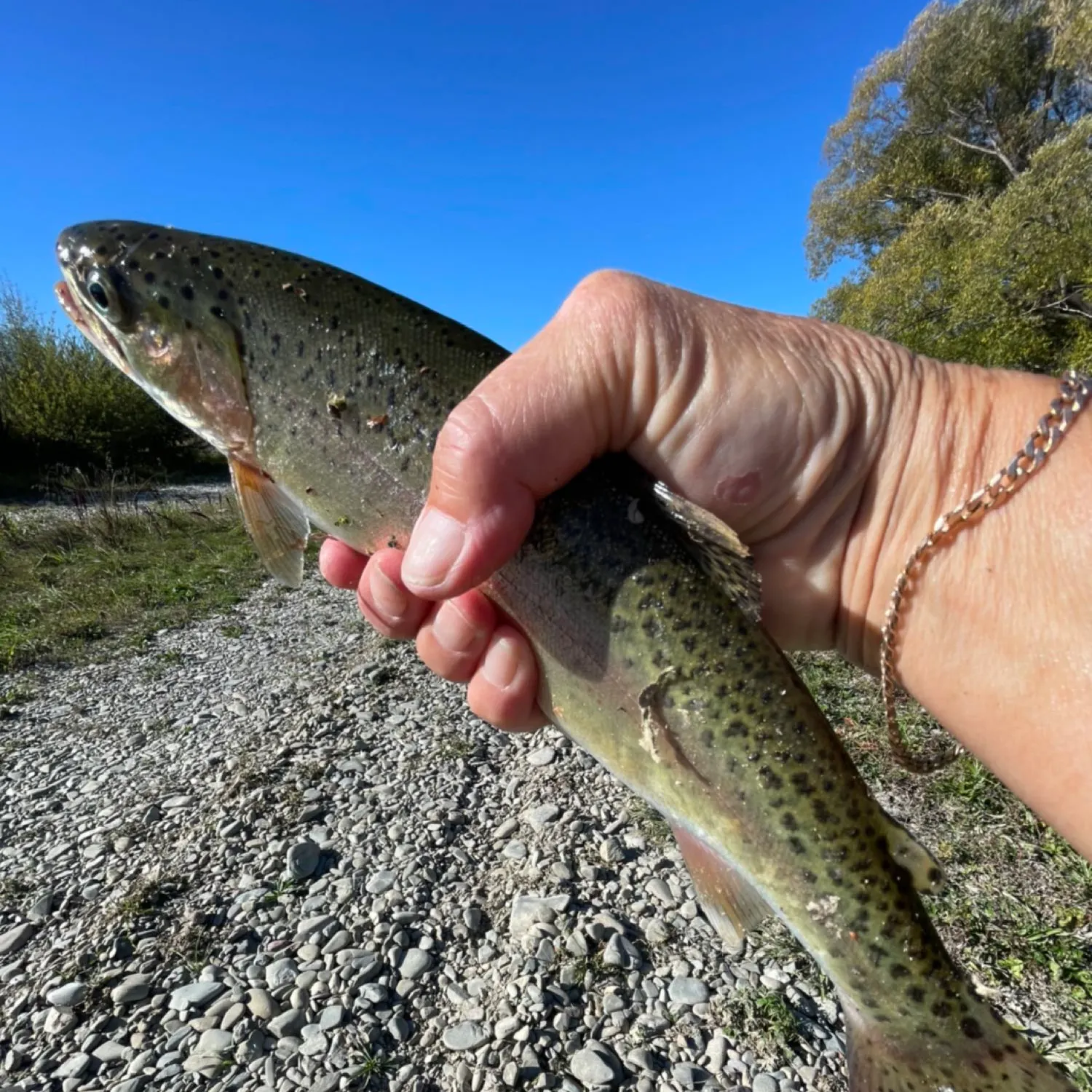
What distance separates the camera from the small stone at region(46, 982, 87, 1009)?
523 cm

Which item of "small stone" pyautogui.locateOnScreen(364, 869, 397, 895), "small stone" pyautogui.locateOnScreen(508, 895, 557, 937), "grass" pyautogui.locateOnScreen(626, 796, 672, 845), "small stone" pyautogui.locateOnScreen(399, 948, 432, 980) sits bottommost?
"small stone" pyautogui.locateOnScreen(364, 869, 397, 895)

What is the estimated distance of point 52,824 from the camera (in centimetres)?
790

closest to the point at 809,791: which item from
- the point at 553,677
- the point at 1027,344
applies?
the point at 553,677

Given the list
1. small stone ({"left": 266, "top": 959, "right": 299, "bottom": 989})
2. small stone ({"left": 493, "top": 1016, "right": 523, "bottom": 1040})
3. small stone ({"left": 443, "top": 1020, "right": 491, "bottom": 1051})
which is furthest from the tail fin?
small stone ({"left": 266, "top": 959, "right": 299, "bottom": 989})

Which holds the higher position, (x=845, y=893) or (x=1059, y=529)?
(x=1059, y=529)

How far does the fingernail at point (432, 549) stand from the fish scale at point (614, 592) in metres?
0.24

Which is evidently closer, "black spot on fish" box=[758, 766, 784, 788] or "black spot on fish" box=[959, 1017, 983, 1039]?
"black spot on fish" box=[959, 1017, 983, 1039]

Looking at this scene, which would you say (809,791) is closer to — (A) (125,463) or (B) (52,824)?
(B) (52,824)

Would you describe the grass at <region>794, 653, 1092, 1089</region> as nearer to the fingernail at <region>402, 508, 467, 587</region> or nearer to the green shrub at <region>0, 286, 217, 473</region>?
the fingernail at <region>402, 508, 467, 587</region>

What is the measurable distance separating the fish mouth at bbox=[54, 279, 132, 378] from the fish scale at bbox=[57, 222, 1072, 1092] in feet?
0.06

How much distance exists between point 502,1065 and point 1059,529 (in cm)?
439

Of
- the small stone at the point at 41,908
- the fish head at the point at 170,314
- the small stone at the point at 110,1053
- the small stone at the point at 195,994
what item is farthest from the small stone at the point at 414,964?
the fish head at the point at 170,314

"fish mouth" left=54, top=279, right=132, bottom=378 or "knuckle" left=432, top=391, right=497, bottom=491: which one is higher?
"knuckle" left=432, top=391, right=497, bottom=491

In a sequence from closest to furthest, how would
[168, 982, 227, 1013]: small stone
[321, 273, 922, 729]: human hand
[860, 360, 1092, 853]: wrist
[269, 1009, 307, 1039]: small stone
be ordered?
[860, 360, 1092, 853]: wrist < [321, 273, 922, 729]: human hand < [269, 1009, 307, 1039]: small stone < [168, 982, 227, 1013]: small stone
